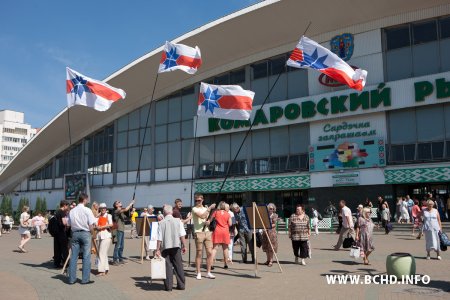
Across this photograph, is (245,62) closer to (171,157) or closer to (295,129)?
(295,129)

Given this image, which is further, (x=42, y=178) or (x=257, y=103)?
(x=42, y=178)

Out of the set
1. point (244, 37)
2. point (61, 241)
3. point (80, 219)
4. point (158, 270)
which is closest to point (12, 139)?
point (244, 37)

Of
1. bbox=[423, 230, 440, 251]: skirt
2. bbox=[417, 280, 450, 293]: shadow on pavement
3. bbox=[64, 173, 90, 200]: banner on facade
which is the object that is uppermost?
bbox=[64, 173, 90, 200]: banner on facade

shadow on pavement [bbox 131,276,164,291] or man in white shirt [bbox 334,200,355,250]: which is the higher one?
man in white shirt [bbox 334,200,355,250]

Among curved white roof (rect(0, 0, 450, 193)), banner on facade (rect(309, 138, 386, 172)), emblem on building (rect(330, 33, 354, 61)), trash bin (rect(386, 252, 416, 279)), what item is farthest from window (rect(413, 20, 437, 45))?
trash bin (rect(386, 252, 416, 279))

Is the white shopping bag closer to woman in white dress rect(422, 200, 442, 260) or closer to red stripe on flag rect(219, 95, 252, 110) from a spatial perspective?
red stripe on flag rect(219, 95, 252, 110)

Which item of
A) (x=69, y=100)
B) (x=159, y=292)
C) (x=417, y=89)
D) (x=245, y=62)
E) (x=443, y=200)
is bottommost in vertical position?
(x=159, y=292)

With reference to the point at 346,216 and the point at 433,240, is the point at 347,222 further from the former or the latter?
the point at 433,240

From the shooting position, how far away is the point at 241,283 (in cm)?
1020

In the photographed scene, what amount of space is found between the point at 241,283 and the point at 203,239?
1.50m

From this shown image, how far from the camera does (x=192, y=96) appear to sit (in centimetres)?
3941

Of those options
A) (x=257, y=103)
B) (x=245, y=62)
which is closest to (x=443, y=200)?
(x=257, y=103)

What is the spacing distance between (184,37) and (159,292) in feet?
97.4

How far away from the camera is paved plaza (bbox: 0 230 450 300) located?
29.0 feet
